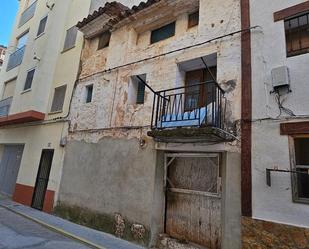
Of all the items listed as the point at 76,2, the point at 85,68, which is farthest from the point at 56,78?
the point at 76,2

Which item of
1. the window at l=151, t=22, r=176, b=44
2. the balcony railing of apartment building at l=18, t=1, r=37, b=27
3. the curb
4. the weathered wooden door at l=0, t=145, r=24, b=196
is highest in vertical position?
the balcony railing of apartment building at l=18, t=1, r=37, b=27

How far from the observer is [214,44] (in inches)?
257

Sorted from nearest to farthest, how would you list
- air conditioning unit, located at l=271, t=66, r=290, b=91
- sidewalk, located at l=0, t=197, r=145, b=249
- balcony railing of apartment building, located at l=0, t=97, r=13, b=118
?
air conditioning unit, located at l=271, t=66, r=290, b=91, sidewalk, located at l=0, t=197, r=145, b=249, balcony railing of apartment building, located at l=0, t=97, r=13, b=118

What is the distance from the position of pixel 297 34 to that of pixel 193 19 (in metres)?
3.19

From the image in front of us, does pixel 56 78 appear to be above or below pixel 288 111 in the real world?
above

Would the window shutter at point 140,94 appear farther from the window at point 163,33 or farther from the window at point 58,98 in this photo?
the window at point 58,98

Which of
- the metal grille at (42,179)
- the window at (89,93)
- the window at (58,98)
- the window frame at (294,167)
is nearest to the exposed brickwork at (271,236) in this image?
the window frame at (294,167)

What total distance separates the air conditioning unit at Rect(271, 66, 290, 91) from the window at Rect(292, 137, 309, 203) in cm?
106

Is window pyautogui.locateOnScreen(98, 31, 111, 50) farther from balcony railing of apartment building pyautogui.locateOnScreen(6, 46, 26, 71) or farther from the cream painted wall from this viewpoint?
balcony railing of apartment building pyautogui.locateOnScreen(6, 46, 26, 71)

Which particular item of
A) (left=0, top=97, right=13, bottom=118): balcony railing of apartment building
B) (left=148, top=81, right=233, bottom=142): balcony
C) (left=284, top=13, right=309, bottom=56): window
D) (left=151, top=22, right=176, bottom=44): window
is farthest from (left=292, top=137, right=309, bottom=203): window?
(left=0, top=97, right=13, bottom=118): balcony railing of apartment building

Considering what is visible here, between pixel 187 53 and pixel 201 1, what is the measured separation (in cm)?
158

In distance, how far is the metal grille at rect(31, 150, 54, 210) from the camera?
33.7 ft

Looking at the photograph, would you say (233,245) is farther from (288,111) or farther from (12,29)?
(12,29)

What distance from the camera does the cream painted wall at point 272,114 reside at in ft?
15.0
